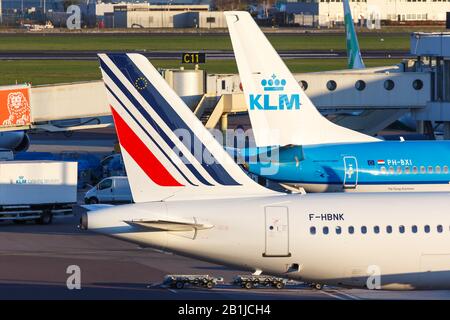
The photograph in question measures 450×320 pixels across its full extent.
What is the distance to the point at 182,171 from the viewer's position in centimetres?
2798

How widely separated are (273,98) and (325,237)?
55.1 ft

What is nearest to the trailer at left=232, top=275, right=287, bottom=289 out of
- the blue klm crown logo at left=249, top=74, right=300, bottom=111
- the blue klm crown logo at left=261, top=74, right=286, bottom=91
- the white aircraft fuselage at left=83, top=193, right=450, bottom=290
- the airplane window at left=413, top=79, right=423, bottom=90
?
the white aircraft fuselage at left=83, top=193, right=450, bottom=290

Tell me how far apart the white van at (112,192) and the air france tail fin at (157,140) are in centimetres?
2677

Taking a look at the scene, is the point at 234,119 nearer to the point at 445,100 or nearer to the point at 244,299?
the point at 445,100

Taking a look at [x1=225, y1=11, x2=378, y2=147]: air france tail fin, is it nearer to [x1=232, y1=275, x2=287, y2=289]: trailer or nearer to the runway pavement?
[x1=232, y1=275, x2=287, y2=289]: trailer

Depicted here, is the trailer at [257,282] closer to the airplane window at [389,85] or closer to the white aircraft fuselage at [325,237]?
the white aircraft fuselage at [325,237]

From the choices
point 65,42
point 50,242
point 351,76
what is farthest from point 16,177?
point 65,42

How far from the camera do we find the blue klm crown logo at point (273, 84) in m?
44.4

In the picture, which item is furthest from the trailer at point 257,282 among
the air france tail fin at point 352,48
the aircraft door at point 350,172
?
the air france tail fin at point 352,48

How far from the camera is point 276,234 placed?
27906 millimetres

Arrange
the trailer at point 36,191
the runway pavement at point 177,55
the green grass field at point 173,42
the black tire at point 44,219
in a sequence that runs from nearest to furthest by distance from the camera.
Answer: the trailer at point 36,191 < the black tire at point 44,219 < the runway pavement at point 177,55 < the green grass field at point 173,42

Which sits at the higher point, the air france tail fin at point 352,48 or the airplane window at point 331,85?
the air france tail fin at point 352,48

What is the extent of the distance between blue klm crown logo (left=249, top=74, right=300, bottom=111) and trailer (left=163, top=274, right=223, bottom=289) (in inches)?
454

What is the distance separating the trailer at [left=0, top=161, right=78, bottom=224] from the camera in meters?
48.5
